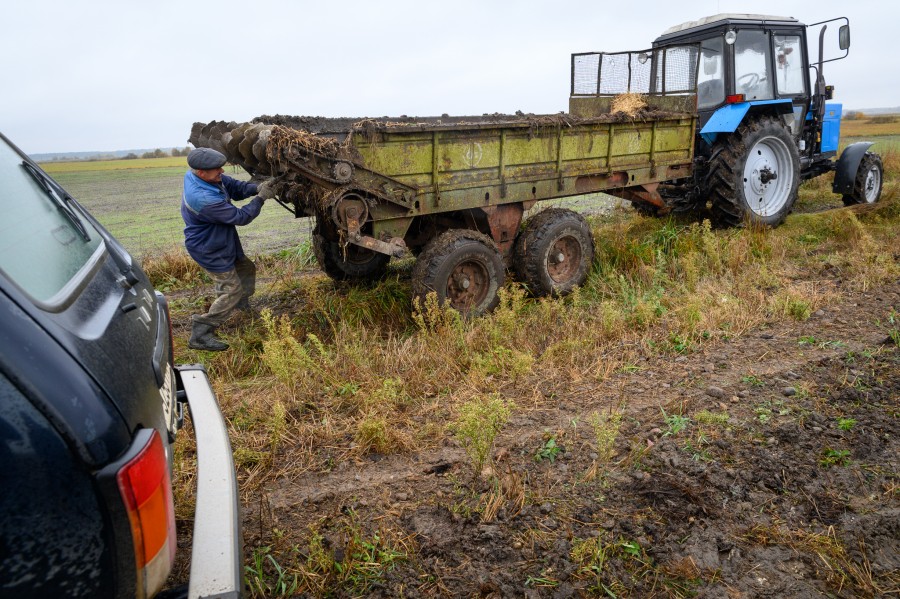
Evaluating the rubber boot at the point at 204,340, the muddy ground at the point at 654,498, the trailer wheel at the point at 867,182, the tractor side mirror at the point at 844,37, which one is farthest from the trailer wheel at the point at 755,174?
the rubber boot at the point at 204,340

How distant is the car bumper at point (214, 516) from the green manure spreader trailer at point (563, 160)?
270cm

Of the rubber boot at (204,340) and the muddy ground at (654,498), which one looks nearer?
the muddy ground at (654,498)

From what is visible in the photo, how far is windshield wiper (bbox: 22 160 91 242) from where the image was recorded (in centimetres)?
220

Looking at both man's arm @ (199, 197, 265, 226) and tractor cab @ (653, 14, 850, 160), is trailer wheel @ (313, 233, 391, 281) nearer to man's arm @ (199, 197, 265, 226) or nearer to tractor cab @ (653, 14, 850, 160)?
man's arm @ (199, 197, 265, 226)

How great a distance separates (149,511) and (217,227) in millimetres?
4215

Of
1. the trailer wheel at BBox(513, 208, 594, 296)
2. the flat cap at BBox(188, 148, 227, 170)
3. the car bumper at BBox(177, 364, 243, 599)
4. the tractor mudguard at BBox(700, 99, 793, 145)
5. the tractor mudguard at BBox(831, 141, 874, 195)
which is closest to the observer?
the car bumper at BBox(177, 364, 243, 599)

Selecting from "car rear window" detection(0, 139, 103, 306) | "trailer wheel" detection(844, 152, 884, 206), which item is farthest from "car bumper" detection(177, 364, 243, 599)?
"trailer wheel" detection(844, 152, 884, 206)

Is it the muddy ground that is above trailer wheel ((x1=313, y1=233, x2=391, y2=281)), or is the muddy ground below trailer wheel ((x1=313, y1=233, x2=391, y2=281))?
below

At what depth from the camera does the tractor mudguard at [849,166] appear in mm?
8938

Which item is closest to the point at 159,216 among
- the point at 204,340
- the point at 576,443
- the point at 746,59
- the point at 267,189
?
the point at 204,340

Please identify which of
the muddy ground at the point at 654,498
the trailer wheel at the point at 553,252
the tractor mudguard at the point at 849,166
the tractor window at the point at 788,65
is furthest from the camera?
the tractor mudguard at the point at 849,166

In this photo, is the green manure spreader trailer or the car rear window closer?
the car rear window

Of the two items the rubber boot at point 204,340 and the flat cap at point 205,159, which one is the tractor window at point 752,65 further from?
the rubber boot at point 204,340

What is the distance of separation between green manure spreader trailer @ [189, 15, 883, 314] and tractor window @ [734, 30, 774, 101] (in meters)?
0.02
